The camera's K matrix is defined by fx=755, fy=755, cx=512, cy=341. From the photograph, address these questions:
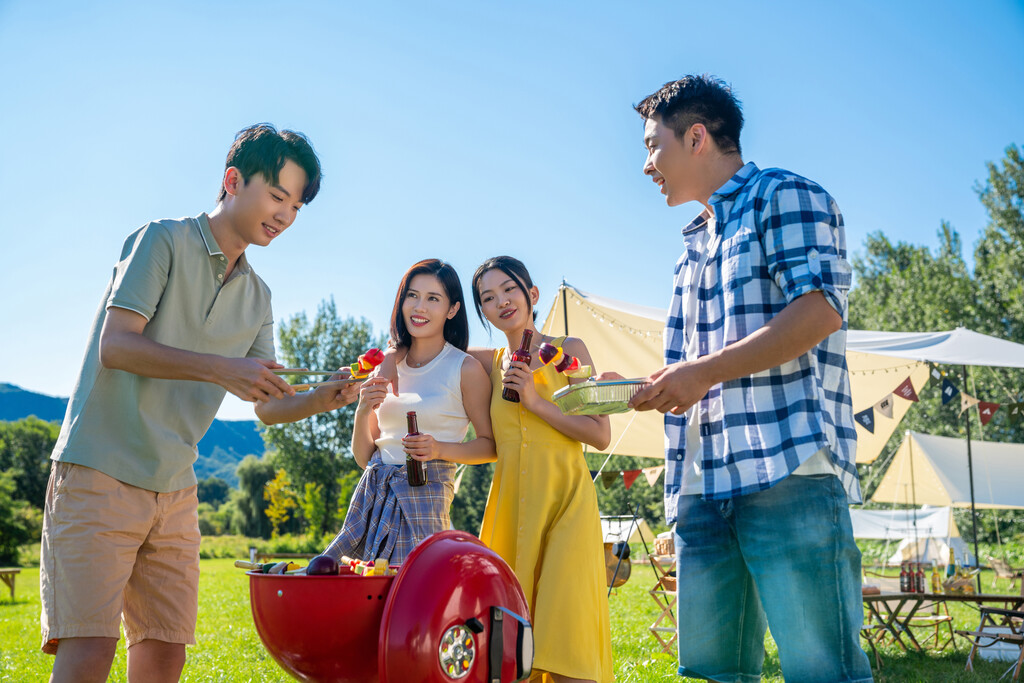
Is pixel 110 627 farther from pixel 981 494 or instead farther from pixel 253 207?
pixel 981 494

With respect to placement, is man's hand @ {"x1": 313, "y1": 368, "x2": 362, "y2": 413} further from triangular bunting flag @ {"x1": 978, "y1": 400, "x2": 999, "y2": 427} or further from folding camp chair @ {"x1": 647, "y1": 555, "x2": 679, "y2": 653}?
triangular bunting flag @ {"x1": 978, "y1": 400, "x2": 999, "y2": 427}

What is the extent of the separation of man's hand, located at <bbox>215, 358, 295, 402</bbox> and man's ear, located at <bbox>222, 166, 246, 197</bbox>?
2.23 ft

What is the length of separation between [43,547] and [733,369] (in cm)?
193

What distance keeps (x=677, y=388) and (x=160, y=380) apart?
1.55 metres

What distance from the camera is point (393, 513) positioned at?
2.72 meters

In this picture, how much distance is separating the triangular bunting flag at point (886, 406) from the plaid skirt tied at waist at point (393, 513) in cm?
833

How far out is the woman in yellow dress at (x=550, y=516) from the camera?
2562 mm

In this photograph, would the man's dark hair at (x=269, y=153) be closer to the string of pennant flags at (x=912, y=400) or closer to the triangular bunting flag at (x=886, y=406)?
the string of pennant flags at (x=912, y=400)

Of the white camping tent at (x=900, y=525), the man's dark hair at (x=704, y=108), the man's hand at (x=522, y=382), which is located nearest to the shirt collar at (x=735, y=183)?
the man's dark hair at (x=704, y=108)

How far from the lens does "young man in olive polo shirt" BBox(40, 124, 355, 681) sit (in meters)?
2.07

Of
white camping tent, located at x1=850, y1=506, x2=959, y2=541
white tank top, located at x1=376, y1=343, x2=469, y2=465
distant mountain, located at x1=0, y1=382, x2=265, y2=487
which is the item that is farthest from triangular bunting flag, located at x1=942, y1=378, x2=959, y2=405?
distant mountain, located at x1=0, y1=382, x2=265, y2=487

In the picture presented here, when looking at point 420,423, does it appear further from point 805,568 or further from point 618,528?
point 618,528

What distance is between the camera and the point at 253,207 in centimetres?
243

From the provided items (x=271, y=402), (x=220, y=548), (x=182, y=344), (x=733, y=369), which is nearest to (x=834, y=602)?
(x=733, y=369)
